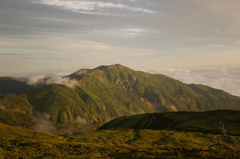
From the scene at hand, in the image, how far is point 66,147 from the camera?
63.9m

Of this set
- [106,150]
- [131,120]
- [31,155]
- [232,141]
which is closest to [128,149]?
[106,150]

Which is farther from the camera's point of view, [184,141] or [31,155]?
[184,141]

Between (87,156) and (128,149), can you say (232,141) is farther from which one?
(87,156)

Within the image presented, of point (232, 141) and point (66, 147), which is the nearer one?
point (66, 147)

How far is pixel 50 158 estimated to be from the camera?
172 ft

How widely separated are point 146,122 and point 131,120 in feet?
81.3

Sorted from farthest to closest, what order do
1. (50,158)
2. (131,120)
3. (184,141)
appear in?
1. (131,120)
2. (184,141)
3. (50,158)

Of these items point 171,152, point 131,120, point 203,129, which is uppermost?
point 171,152

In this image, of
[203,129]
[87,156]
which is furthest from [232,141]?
[87,156]

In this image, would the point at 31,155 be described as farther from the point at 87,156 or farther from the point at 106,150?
the point at 106,150

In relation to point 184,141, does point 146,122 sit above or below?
below

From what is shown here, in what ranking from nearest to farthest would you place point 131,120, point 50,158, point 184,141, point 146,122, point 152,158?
point 50,158 → point 152,158 → point 184,141 → point 146,122 → point 131,120

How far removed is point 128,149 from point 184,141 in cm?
3313

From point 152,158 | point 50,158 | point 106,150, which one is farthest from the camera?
point 106,150
